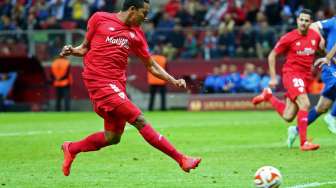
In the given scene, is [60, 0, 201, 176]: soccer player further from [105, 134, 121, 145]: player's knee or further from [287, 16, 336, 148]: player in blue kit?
[287, 16, 336, 148]: player in blue kit

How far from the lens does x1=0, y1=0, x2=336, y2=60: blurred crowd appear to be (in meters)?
31.2

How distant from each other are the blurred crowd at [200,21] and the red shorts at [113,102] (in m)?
19.9

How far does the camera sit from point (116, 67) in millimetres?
11469

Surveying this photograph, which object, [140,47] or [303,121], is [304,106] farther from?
[140,47]

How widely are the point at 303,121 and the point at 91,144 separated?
4.76 metres

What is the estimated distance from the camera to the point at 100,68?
1141cm

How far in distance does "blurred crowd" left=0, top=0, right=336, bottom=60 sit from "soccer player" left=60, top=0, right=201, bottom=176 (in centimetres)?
1957

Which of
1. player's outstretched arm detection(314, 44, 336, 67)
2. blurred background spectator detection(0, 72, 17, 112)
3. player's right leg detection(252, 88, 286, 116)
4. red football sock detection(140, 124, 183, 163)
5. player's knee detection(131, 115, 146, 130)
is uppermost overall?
player's outstretched arm detection(314, 44, 336, 67)

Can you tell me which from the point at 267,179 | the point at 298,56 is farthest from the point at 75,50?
the point at 298,56

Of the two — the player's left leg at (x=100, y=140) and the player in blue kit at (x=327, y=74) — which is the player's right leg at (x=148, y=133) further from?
the player in blue kit at (x=327, y=74)

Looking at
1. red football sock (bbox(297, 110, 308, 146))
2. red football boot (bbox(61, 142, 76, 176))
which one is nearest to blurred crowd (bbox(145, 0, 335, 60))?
red football sock (bbox(297, 110, 308, 146))

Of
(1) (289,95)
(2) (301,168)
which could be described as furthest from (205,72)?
(2) (301,168)

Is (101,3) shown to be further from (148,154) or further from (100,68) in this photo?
(100,68)

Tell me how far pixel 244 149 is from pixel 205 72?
16.1 m
